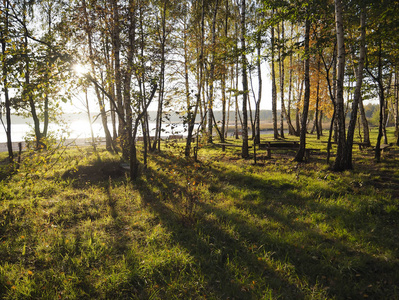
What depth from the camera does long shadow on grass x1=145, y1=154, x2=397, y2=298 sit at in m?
3.30

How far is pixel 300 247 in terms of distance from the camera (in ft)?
13.6

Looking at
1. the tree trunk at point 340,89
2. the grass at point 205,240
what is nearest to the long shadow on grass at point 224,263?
the grass at point 205,240

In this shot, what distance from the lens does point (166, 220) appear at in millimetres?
5309

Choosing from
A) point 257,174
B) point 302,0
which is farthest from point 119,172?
point 302,0

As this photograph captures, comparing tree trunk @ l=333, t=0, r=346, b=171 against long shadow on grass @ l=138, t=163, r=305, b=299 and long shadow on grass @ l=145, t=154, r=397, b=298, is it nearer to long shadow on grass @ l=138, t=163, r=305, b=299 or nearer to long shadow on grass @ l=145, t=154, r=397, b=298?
long shadow on grass @ l=145, t=154, r=397, b=298

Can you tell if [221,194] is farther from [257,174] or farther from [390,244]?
[390,244]

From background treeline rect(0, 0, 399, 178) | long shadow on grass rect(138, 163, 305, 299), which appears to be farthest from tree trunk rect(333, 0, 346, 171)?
long shadow on grass rect(138, 163, 305, 299)

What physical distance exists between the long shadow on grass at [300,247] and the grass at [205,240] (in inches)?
0.7

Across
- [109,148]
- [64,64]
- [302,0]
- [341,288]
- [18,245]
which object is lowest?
[341,288]

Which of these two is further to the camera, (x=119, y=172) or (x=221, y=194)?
(x=119, y=172)

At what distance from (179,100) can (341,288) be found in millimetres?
13680

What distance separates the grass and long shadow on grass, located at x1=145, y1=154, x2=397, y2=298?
19mm

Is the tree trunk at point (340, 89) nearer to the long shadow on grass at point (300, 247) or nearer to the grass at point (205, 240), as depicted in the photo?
the grass at point (205, 240)

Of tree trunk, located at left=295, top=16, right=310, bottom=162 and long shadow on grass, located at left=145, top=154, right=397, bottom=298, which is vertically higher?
tree trunk, located at left=295, top=16, right=310, bottom=162
